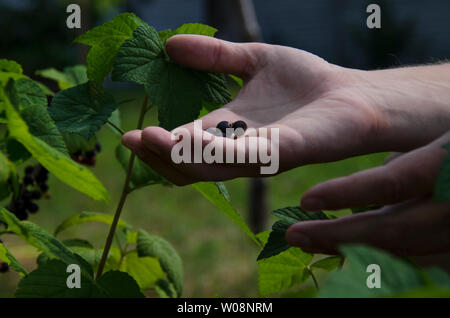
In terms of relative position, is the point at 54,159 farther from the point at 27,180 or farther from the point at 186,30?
the point at 27,180

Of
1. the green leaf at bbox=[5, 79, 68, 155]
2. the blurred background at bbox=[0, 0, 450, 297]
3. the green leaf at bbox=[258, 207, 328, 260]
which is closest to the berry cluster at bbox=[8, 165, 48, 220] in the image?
the green leaf at bbox=[5, 79, 68, 155]

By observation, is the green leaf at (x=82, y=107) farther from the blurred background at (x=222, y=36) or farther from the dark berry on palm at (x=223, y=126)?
the blurred background at (x=222, y=36)

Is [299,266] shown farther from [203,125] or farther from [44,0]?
[44,0]

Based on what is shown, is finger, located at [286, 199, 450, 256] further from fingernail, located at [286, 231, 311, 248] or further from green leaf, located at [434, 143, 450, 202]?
green leaf, located at [434, 143, 450, 202]

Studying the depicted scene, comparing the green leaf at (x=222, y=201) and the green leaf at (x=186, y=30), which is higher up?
the green leaf at (x=186, y=30)

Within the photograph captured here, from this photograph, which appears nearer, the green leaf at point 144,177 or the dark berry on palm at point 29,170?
the green leaf at point 144,177

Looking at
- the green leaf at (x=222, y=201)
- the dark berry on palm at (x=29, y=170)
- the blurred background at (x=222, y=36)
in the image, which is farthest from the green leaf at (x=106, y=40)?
the blurred background at (x=222, y=36)
